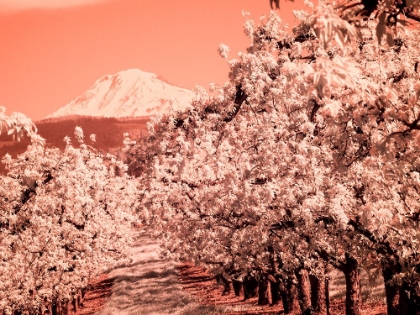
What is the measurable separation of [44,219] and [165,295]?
24.2m

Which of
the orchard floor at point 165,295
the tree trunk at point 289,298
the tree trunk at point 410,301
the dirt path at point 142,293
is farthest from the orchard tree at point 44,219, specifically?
the tree trunk at point 289,298

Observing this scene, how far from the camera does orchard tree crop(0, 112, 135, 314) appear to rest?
14.8 meters

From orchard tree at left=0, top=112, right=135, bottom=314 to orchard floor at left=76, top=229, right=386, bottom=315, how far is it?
614 centimetres

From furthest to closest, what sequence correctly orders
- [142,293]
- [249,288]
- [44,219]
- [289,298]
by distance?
1. [142,293]
2. [249,288]
3. [289,298]
4. [44,219]

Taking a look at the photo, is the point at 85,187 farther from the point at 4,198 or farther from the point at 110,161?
the point at 4,198

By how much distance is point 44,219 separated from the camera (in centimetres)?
2127

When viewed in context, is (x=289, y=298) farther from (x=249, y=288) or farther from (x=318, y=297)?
(x=249, y=288)

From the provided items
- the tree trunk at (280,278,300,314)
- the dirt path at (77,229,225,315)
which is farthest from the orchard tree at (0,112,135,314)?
the tree trunk at (280,278,300,314)

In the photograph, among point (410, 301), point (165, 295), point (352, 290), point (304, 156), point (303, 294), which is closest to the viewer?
point (410, 301)

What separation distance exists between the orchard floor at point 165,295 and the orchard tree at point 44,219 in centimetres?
614

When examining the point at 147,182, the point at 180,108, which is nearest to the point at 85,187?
the point at 147,182

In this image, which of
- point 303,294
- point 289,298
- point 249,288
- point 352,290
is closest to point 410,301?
point 352,290

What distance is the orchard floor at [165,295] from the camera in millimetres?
29675

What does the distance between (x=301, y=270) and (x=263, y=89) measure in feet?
25.8
